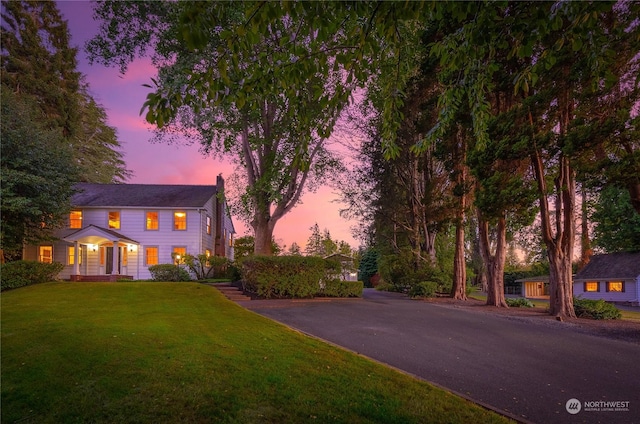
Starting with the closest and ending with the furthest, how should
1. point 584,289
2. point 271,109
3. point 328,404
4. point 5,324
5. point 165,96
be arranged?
point 165,96 < point 328,404 < point 5,324 < point 271,109 < point 584,289

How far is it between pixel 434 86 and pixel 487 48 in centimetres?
1782

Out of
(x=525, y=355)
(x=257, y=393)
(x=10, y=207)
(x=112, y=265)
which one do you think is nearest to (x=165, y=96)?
(x=257, y=393)

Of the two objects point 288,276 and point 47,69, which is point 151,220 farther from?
point 47,69

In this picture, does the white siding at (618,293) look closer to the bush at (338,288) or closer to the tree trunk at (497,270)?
the tree trunk at (497,270)

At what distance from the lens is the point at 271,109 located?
70.1 feet

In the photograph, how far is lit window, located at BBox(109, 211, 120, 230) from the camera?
2502cm

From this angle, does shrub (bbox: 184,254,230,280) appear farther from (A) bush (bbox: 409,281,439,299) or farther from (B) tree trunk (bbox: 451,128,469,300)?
(B) tree trunk (bbox: 451,128,469,300)

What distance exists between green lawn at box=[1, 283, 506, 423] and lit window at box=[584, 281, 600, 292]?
39409 millimetres

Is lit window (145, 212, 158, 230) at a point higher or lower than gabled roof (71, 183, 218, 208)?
lower

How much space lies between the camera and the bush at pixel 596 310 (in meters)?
12.5

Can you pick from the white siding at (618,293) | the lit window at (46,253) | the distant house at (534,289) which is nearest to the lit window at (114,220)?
the lit window at (46,253)

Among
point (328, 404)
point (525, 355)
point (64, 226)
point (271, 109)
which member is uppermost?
point (271, 109)

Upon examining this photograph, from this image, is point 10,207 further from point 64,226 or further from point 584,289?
point 584,289

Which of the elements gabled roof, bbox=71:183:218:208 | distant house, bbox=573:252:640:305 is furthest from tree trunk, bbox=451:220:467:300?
distant house, bbox=573:252:640:305
